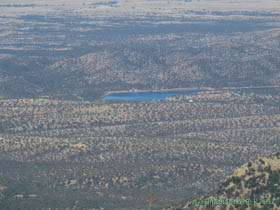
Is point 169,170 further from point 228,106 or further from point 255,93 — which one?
point 255,93

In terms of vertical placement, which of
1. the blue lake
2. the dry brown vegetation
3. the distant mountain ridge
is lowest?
the blue lake

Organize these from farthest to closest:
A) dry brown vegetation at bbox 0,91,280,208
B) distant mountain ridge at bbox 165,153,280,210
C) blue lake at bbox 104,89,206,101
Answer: blue lake at bbox 104,89,206,101
dry brown vegetation at bbox 0,91,280,208
distant mountain ridge at bbox 165,153,280,210

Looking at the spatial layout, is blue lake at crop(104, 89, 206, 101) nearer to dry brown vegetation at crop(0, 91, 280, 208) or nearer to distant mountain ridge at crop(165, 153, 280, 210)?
dry brown vegetation at crop(0, 91, 280, 208)

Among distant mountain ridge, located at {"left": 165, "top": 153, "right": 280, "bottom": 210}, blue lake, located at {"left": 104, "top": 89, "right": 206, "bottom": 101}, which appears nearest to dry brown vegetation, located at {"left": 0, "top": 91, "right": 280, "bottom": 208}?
blue lake, located at {"left": 104, "top": 89, "right": 206, "bottom": 101}

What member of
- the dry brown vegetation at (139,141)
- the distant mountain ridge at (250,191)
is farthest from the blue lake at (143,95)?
the distant mountain ridge at (250,191)

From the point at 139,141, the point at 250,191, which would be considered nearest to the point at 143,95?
the point at 139,141

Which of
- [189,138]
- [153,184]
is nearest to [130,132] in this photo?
[189,138]

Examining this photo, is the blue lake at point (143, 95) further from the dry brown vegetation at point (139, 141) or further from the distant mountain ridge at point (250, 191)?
the distant mountain ridge at point (250, 191)

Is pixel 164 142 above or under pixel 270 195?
under
